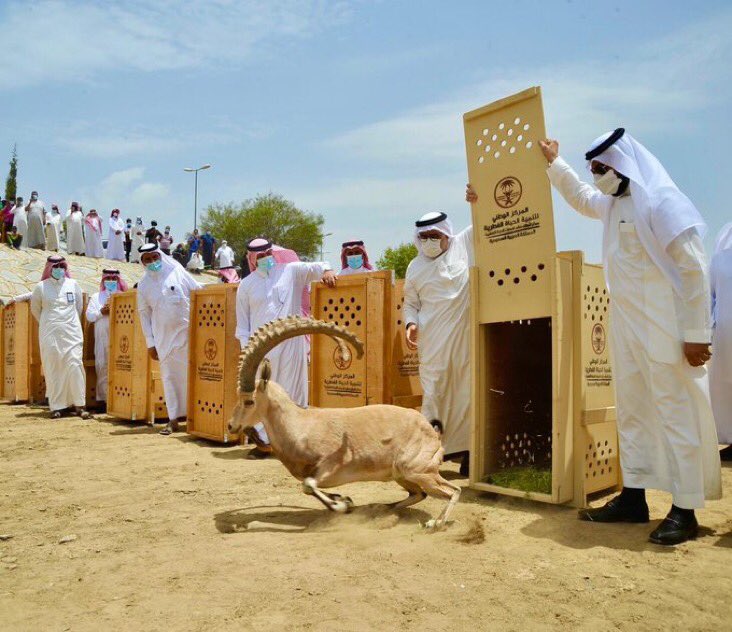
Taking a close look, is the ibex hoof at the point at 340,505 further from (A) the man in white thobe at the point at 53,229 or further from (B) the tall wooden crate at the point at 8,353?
(A) the man in white thobe at the point at 53,229

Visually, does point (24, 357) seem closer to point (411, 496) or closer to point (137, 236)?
point (411, 496)

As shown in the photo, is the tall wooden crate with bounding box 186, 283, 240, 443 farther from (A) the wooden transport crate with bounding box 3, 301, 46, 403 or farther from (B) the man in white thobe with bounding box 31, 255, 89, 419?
(A) the wooden transport crate with bounding box 3, 301, 46, 403

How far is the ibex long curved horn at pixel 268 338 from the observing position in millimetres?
4312

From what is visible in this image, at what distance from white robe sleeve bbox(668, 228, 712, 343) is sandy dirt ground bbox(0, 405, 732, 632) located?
1.19 m

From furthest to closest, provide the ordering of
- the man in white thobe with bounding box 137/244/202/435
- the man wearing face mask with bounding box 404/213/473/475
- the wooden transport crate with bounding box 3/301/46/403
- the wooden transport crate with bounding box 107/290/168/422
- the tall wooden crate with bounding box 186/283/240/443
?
the wooden transport crate with bounding box 3/301/46/403 < the wooden transport crate with bounding box 107/290/168/422 < the man in white thobe with bounding box 137/244/202/435 < the tall wooden crate with bounding box 186/283/240/443 < the man wearing face mask with bounding box 404/213/473/475

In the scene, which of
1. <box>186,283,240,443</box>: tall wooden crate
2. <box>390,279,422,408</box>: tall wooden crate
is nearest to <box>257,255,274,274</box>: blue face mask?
<box>186,283,240,443</box>: tall wooden crate

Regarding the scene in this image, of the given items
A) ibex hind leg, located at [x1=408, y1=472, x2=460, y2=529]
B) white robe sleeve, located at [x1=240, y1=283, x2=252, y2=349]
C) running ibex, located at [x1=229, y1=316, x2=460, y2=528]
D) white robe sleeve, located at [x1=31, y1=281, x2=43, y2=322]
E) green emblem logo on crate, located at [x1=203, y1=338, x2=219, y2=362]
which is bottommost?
ibex hind leg, located at [x1=408, y1=472, x2=460, y2=529]

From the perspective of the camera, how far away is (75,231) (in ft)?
104

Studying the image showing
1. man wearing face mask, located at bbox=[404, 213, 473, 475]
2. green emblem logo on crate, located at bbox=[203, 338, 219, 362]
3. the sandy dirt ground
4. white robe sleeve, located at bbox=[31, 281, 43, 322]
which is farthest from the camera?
white robe sleeve, located at bbox=[31, 281, 43, 322]

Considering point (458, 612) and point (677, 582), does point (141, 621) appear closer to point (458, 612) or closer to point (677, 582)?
point (458, 612)

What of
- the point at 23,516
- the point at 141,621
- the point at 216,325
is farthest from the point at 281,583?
the point at 216,325

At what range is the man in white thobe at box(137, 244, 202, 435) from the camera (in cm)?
880

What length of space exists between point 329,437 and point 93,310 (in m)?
8.15

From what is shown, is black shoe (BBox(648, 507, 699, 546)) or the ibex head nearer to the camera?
black shoe (BBox(648, 507, 699, 546))
